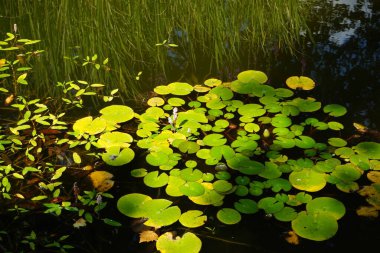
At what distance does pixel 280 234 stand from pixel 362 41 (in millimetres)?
1710

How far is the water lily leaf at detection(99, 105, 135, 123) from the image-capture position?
1798 millimetres

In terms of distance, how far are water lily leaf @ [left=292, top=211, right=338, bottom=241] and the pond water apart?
24mm

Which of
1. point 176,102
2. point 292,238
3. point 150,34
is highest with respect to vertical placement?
point 150,34

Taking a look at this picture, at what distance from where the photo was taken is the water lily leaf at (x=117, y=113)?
1798 millimetres

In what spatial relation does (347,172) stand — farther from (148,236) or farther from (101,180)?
(101,180)

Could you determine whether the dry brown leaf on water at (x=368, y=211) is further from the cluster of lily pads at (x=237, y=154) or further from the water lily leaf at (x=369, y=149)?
the water lily leaf at (x=369, y=149)

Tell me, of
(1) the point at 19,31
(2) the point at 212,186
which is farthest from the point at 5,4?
(2) the point at 212,186

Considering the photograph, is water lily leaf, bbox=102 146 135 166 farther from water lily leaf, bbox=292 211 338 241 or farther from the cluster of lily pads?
water lily leaf, bbox=292 211 338 241

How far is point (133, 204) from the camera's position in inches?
53.5

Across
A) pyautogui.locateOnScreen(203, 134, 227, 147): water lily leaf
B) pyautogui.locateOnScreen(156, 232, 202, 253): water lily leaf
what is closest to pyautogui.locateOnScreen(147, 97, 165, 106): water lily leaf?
pyautogui.locateOnScreen(203, 134, 227, 147): water lily leaf

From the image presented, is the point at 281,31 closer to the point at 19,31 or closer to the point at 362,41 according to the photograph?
the point at 362,41

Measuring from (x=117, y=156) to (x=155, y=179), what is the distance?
0.22 meters

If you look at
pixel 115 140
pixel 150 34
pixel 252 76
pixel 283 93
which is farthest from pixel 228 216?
pixel 150 34

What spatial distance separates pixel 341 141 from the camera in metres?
1.65
